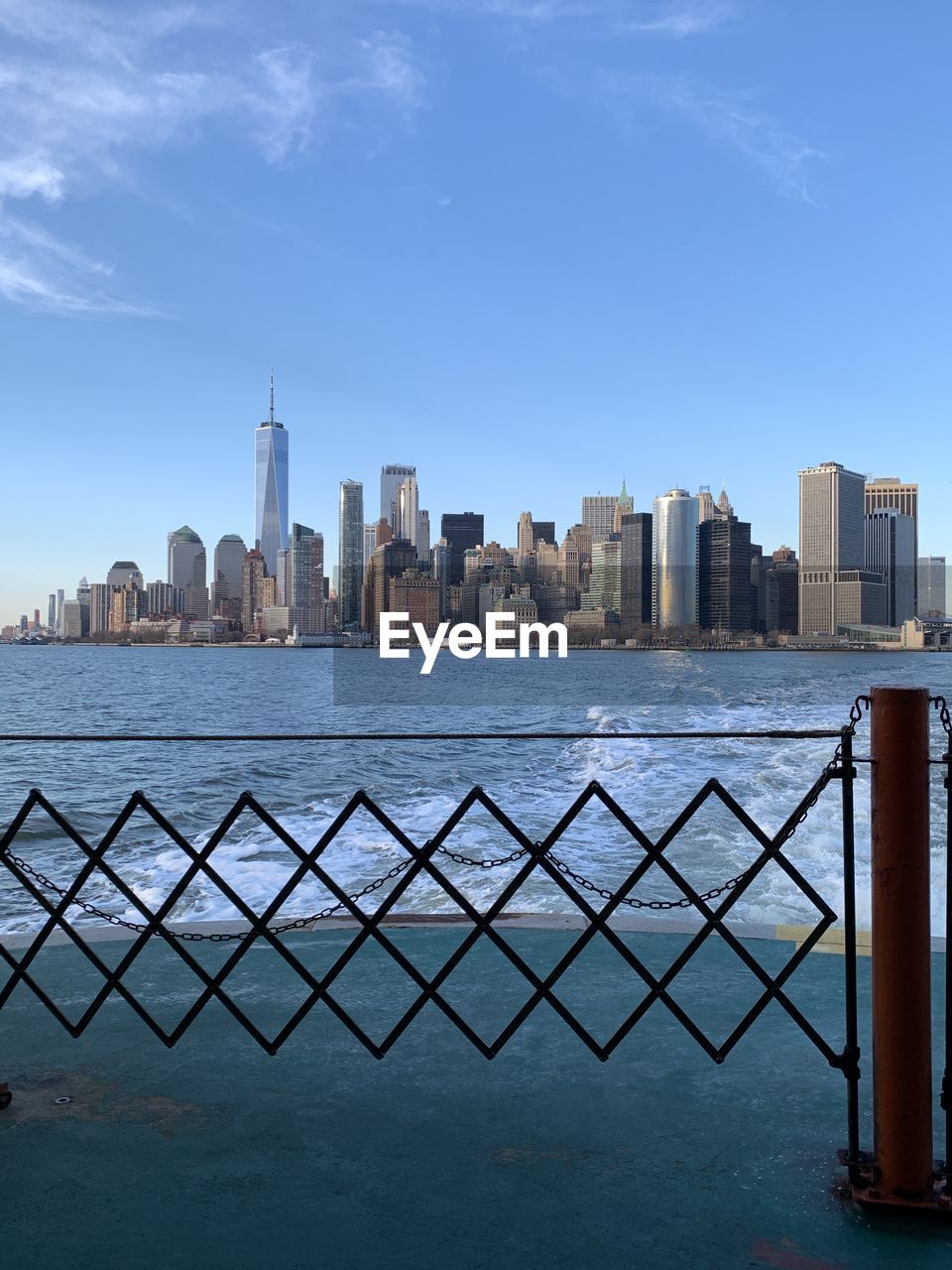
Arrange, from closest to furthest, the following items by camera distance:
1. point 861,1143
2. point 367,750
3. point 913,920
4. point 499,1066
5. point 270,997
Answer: point 913,920
point 861,1143
point 499,1066
point 270,997
point 367,750

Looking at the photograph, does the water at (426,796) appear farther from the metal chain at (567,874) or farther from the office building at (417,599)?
the office building at (417,599)

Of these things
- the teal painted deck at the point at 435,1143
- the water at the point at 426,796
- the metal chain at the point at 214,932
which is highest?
the metal chain at the point at 214,932

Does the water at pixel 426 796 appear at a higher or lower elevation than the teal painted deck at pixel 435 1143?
lower

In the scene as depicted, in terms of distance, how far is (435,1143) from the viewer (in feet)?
11.6

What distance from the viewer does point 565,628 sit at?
112188mm

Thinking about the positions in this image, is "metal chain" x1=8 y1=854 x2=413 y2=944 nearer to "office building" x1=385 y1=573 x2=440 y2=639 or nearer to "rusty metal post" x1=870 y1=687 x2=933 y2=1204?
"rusty metal post" x1=870 y1=687 x2=933 y2=1204

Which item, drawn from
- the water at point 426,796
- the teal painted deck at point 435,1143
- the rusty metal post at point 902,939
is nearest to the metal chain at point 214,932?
the teal painted deck at point 435,1143

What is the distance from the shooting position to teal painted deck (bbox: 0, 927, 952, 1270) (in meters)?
2.99

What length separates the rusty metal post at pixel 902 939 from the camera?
121 inches

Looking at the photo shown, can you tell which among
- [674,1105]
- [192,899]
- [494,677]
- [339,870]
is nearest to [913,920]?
[674,1105]

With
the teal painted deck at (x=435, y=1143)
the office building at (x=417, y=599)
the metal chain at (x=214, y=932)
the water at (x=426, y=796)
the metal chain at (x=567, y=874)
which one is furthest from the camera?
the office building at (x=417, y=599)

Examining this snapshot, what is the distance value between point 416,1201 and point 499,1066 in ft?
3.29

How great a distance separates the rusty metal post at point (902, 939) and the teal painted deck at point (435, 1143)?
248 millimetres

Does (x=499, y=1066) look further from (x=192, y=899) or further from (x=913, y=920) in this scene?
(x=192, y=899)
